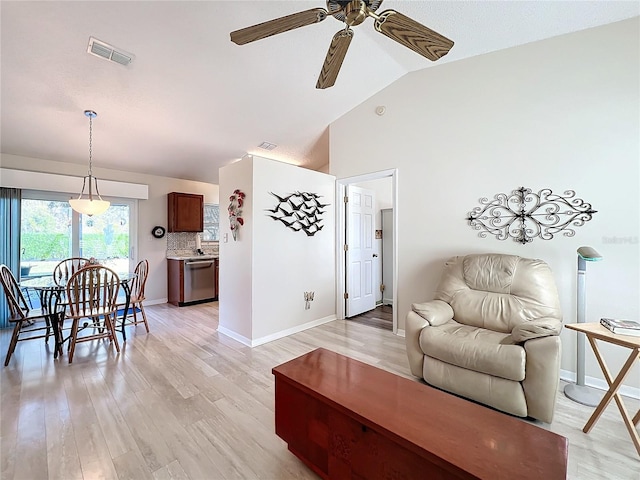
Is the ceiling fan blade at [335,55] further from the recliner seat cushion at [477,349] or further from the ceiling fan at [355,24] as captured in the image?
the recliner seat cushion at [477,349]

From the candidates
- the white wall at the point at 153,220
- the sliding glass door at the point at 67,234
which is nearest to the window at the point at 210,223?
the white wall at the point at 153,220

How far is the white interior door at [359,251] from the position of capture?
4.34m

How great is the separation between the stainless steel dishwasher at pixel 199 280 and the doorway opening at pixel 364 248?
2676 mm

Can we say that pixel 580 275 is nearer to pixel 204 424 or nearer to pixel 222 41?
pixel 204 424

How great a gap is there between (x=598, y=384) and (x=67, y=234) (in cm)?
682

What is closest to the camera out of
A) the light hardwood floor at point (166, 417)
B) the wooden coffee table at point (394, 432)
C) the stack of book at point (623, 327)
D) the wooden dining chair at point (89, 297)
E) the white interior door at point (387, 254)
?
the wooden coffee table at point (394, 432)

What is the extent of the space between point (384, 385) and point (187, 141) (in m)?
4.22

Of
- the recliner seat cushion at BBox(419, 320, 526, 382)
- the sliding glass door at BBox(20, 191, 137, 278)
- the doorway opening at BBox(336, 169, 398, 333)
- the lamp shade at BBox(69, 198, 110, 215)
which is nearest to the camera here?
the recliner seat cushion at BBox(419, 320, 526, 382)

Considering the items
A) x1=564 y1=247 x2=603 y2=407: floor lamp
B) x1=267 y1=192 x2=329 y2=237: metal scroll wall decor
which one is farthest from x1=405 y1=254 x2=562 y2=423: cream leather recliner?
x1=267 y1=192 x2=329 y2=237: metal scroll wall decor

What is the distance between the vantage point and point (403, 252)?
3588mm

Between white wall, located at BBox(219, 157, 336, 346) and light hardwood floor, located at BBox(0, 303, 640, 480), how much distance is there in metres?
0.39

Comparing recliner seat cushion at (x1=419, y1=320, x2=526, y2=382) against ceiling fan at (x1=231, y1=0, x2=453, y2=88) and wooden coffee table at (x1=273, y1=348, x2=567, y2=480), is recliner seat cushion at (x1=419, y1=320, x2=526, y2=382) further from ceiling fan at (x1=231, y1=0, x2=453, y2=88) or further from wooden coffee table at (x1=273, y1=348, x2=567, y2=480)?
ceiling fan at (x1=231, y1=0, x2=453, y2=88)

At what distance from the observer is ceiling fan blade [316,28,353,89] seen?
1612 mm

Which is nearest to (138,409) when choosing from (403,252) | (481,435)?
(481,435)
